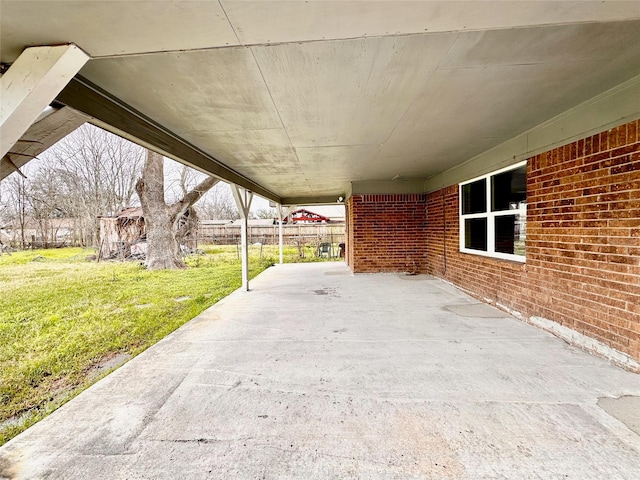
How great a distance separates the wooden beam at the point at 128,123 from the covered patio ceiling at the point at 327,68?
0.5 inches

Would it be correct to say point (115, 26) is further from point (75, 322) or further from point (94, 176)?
point (94, 176)

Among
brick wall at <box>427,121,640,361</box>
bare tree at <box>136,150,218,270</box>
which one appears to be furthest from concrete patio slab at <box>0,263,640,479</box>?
bare tree at <box>136,150,218,270</box>

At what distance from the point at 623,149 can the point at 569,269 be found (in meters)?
1.24

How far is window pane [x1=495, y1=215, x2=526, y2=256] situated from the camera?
13.0 ft

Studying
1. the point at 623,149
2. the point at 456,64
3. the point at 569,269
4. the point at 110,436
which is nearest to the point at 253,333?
the point at 110,436

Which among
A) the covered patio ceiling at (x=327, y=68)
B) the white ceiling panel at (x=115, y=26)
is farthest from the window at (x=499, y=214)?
the white ceiling panel at (x=115, y=26)

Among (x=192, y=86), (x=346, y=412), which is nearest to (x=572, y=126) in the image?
(x=346, y=412)

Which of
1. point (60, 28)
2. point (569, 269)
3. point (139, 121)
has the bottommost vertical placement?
point (569, 269)

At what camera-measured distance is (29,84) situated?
4.41 feet

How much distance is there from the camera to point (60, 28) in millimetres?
1311

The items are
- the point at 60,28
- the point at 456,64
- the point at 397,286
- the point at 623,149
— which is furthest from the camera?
the point at 397,286

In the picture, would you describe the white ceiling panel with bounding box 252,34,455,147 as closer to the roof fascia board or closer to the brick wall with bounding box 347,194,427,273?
the roof fascia board

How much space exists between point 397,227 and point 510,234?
10.4ft

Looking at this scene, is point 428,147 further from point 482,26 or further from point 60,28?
point 60,28
